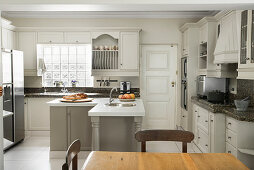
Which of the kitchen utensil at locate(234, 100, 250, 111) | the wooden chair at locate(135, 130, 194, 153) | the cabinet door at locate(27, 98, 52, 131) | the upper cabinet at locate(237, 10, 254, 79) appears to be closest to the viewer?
the wooden chair at locate(135, 130, 194, 153)

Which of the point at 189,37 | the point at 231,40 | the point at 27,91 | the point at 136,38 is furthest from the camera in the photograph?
the point at 27,91

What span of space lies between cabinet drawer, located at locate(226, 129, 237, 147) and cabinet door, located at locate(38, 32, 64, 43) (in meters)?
4.05

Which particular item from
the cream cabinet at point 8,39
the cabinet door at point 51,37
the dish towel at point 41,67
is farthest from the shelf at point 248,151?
the cream cabinet at point 8,39

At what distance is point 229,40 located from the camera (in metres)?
4.17

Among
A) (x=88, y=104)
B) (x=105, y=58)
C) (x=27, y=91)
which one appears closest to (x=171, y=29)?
(x=105, y=58)

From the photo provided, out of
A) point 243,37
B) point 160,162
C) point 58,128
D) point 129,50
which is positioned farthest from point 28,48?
point 160,162

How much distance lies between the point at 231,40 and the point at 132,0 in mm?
2294

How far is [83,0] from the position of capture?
238 cm

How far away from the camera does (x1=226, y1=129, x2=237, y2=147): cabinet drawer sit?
3542 millimetres

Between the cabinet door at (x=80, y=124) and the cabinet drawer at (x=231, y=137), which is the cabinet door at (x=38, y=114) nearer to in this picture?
the cabinet door at (x=80, y=124)

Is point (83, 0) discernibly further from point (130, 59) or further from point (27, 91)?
point (27, 91)

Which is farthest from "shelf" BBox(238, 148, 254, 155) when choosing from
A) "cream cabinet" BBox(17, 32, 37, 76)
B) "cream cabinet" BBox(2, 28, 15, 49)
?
"cream cabinet" BBox(2, 28, 15, 49)

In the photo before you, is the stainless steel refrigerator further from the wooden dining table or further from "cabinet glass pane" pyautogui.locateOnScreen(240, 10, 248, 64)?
"cabinet glass pane" pyautogui.locateOnScreen(240, 10, 248, 64)

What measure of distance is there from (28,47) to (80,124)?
2741 mm
